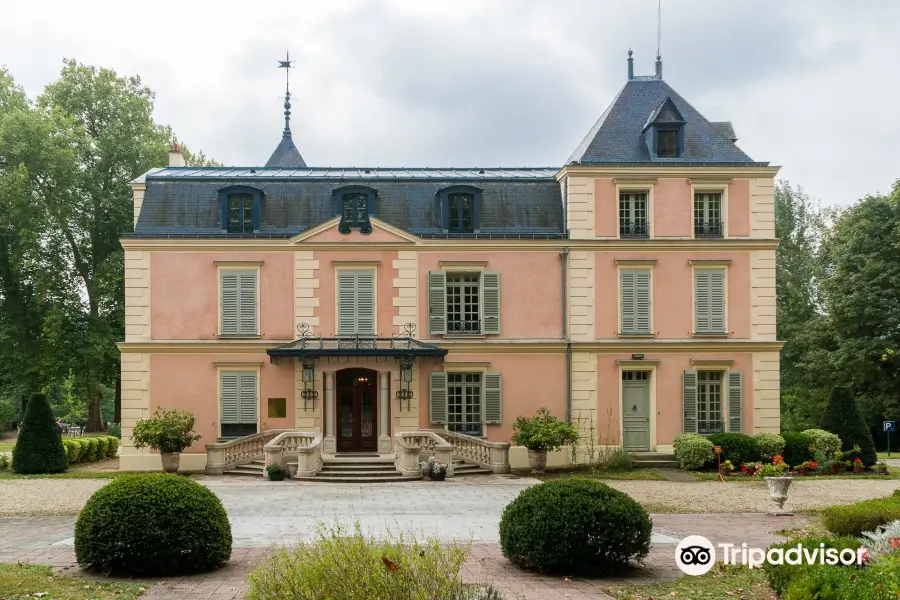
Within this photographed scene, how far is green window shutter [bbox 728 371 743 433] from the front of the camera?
26.7m

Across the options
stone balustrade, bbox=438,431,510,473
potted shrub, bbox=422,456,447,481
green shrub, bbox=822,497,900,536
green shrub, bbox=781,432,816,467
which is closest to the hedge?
potted shrub, bbox=422,456,447,481

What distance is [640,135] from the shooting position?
28000 mm

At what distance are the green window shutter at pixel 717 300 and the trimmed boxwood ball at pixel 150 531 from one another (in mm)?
19099

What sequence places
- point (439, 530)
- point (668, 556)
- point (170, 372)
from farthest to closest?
1. point (170, 372)
2. point (439, 530)
3. point (668, 556)

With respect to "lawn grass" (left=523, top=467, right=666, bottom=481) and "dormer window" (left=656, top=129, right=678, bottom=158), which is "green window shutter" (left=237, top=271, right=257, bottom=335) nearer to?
"lawn grass" (left=523, top=467, right=666, bottom=481)

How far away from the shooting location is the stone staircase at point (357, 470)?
931 inches

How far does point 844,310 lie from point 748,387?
12908 millimetres

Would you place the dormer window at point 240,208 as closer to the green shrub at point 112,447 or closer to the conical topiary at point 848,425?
the green shrub at point 112,447

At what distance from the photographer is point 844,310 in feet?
122

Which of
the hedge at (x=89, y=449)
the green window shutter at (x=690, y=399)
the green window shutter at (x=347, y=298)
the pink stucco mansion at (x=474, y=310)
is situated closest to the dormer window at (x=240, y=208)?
the pink stucco mansion at (x=474, y=310)

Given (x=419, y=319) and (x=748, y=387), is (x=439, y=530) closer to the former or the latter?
(x=419, y=319)

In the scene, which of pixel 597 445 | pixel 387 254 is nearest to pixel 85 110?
pixel 387 254

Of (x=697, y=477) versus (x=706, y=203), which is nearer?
(x=697, y=477)

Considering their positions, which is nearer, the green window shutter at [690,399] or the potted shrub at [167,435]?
the potted shrub at [167,435]
